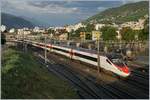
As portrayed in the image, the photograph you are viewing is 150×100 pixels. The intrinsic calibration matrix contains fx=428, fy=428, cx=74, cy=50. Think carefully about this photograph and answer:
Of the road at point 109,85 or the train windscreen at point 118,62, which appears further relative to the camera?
the train windscreen at point 118,62

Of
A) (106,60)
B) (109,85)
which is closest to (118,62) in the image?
(106,60)

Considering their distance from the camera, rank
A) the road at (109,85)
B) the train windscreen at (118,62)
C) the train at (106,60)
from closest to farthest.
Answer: the road at (109,85) → the train at (106,60) → the train windscreen at (118,62)

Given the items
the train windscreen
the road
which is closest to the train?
the train windscreen

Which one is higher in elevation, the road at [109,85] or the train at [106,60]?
the train at [106,60]

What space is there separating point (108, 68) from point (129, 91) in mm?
12331

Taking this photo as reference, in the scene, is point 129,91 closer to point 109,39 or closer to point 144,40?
point 144,40

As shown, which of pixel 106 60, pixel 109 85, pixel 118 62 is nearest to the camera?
pixel 109 85

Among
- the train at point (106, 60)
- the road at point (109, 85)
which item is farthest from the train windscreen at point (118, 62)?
the road at point (109, 85)

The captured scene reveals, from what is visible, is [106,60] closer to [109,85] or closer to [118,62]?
[118,62]

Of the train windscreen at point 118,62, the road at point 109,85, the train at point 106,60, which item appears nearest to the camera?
the road at point 109,85

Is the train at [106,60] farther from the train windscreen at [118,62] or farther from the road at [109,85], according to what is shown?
the road at [109,85]

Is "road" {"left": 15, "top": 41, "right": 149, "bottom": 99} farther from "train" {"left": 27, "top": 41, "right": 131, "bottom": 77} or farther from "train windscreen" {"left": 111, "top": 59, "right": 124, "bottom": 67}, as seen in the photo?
"train windscreen" {"left": 111, "top": 59, "right": 124, "bottom": 67}

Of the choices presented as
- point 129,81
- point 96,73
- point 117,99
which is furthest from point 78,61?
point 117,99

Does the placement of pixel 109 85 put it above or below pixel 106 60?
below
